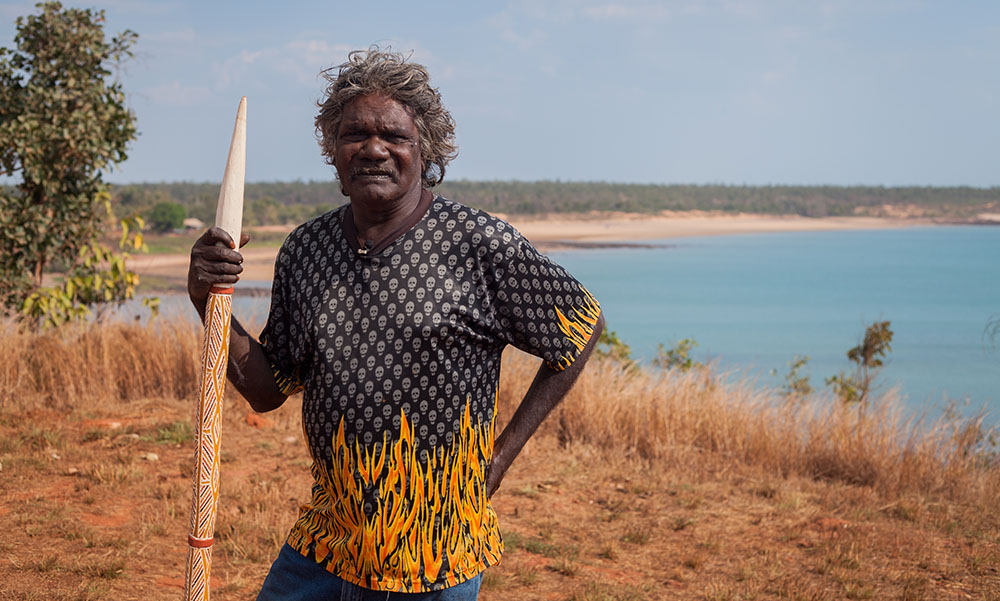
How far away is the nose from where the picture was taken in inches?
86.1

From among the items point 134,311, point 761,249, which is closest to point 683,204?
point 761,249

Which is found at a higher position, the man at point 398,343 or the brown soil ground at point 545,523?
the man at point 398,343

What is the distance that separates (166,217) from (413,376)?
41784 millimetres

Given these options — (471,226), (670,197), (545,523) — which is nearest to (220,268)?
(471,226)

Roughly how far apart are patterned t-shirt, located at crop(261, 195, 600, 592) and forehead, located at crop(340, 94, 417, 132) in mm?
199

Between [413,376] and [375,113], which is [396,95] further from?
[413,376]

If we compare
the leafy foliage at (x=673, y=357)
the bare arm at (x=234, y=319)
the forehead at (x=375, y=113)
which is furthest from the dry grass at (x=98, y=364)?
the forehead at (x=375, y=113)

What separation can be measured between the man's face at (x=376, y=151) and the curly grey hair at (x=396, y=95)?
0.03 meters

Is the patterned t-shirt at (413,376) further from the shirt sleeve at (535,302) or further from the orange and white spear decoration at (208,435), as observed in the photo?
the orange and white spear decoration at (208,435)

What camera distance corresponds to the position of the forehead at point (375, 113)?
2.21 metres

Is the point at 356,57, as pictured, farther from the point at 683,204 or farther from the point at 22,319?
the point at 683,204

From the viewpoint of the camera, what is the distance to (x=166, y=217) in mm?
41312

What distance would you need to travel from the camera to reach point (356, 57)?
228 cm

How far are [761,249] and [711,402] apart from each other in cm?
5976
